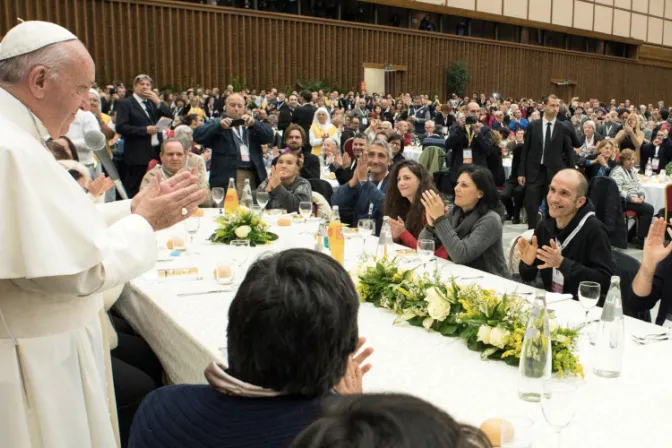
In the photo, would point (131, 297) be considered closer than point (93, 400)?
No

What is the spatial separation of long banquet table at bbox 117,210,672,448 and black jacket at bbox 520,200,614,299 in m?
0.38

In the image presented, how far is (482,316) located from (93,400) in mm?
1186

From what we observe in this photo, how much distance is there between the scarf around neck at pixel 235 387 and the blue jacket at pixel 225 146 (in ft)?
18.1

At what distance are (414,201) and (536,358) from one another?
2.34 meters

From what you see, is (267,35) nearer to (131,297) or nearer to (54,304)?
(131,297)

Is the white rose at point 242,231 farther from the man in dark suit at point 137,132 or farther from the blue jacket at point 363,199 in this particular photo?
the man in dark suit at point 137,132

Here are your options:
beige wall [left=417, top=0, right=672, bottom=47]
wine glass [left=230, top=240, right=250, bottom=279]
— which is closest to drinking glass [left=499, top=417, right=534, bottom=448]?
wine glass [left=230, top=240, right=250, bottom=279]

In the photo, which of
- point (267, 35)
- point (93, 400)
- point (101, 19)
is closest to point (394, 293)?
point (93, 400)

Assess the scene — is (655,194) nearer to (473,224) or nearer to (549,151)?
(549,151)

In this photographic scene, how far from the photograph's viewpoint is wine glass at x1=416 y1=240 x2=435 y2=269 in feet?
9.08

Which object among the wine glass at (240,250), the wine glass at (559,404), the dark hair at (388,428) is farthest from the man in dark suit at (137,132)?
the dark hair at (388,428)

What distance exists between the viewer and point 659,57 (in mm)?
25891

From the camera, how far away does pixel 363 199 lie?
15.5ft

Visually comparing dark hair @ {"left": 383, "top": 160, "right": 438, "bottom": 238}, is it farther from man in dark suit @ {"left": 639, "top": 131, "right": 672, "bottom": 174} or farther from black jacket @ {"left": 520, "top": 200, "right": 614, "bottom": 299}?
man in dark suit @ {"left": 639, "top": 131, "right": 672, "bottom": 174}
